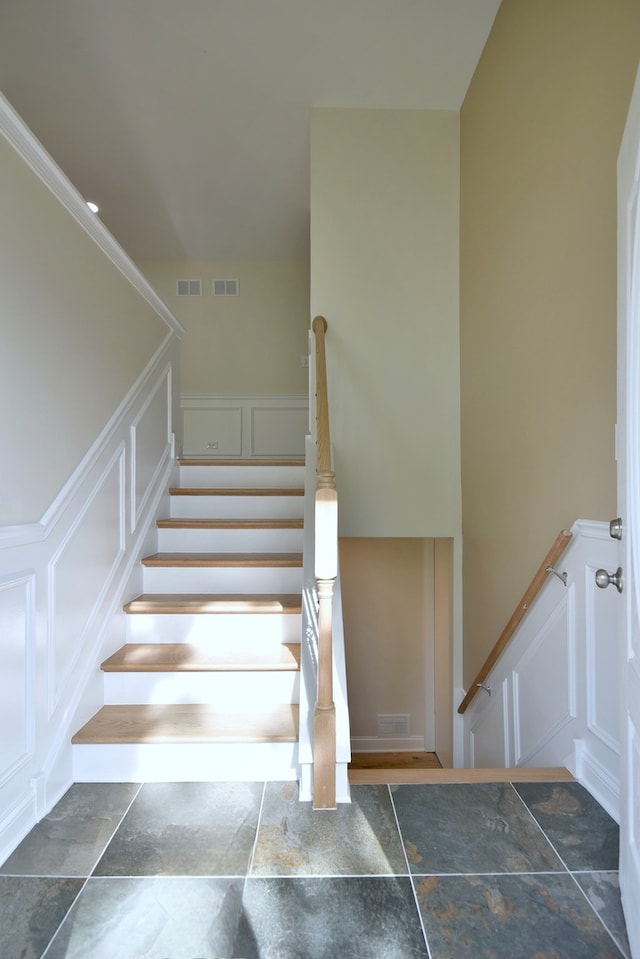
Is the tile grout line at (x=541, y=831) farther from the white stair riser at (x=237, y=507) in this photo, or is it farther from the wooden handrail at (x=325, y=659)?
the white stair riser at (x=237, y=507)

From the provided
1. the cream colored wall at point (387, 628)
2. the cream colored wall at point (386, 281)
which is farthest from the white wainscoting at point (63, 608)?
the cream colored wall at point (387, 628)

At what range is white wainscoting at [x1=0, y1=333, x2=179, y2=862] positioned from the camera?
4.85ft

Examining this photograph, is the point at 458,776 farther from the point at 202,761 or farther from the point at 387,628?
the point at 387,628

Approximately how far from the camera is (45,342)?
5.58 feet

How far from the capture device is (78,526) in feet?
6.18

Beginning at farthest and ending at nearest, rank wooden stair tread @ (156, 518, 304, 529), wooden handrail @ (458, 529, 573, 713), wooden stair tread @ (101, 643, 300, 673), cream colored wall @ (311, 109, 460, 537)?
1. cream colored wall @ (311, 109, 460, 537)
2. wooden stair tread @ (156, 518, 304, 529)
3. wooden stair tread @ (101, 643, 300, 673)
4. wooden handrail @ (458, 529, 573, 713)

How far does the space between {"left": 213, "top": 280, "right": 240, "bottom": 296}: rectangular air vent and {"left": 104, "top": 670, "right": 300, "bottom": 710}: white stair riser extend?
14.1ft

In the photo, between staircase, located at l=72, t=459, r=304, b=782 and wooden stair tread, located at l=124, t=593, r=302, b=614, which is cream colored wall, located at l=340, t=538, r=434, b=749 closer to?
staircase, located at l=72, t=459, r=304, b=782

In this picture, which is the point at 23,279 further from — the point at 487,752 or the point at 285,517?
the point at 487,752

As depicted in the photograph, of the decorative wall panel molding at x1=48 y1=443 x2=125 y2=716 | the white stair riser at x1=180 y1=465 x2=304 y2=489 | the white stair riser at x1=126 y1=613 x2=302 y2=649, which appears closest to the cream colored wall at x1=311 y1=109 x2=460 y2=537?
the white stair riser at x1=180 y1=465 x2=304 y2=489

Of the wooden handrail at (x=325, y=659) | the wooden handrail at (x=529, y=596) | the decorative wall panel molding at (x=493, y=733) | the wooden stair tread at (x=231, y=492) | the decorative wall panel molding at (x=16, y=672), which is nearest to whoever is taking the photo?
the decorative wall panel molding at (x=16, y=672)

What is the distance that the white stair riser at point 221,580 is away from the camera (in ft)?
8.23

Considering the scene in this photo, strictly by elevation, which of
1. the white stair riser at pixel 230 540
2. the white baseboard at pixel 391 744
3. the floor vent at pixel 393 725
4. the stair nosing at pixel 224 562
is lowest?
the white baseboard at pixel 391 744

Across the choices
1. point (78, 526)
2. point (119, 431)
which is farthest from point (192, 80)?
point (78, 526)
